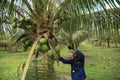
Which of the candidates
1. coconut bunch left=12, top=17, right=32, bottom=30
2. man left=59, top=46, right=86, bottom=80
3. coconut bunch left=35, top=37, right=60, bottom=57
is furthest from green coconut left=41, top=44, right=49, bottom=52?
man left=59, top=46, right=86, bottom=80

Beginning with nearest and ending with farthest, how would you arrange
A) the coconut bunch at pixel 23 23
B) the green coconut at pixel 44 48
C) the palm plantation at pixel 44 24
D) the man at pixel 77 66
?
the green coconut at pixel 44 48
the palm plantation at pixel 44 24
the coconut bunch at pixel 23 23
the man at pixel 77 66

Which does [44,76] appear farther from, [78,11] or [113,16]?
[113,16]

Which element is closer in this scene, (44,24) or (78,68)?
(44,24)

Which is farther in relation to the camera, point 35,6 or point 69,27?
point 69,27

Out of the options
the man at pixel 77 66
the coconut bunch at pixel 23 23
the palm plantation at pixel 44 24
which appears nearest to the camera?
the palm plantation at pixel 44 24

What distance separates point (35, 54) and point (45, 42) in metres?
0.59

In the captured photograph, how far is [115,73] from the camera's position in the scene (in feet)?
54.7

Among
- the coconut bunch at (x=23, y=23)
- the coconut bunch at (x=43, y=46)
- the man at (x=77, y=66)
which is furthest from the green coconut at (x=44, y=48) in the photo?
the man at (x=77, y=66)

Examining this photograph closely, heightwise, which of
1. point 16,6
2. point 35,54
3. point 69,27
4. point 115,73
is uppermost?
point 16,6

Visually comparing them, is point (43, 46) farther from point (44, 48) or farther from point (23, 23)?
point (23, 23)

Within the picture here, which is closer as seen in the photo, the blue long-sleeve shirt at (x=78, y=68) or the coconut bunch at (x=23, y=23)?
the coconut bunch at (x=23, y=23)

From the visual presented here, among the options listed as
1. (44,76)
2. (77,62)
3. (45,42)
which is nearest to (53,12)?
(45,42)

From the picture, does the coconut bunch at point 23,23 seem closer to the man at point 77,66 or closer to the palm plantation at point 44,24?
the palm plantation at point 44,24

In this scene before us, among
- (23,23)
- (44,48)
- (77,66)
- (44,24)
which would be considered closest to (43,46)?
(44,48)
